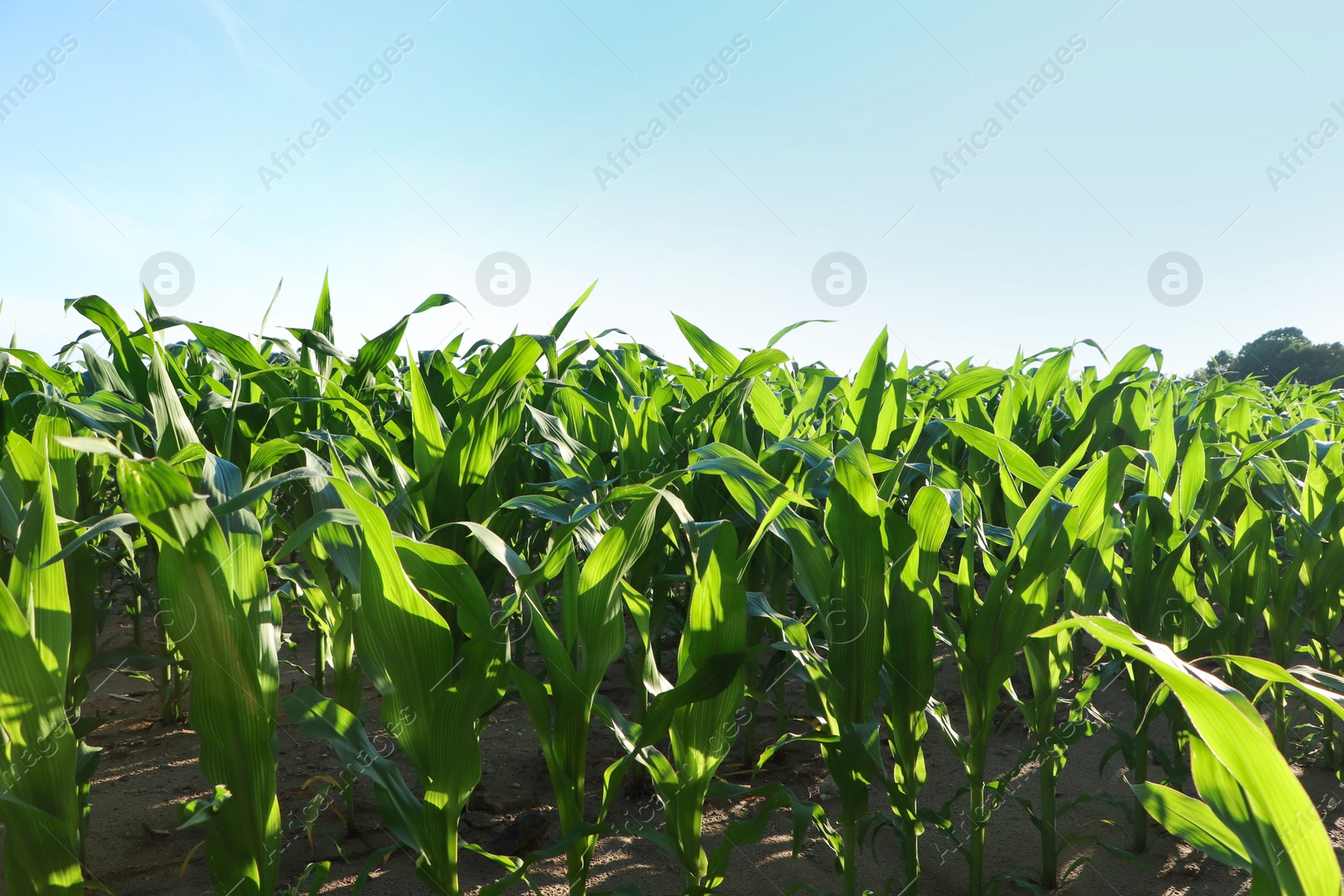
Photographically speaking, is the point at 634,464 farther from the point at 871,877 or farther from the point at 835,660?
the point at 871,877

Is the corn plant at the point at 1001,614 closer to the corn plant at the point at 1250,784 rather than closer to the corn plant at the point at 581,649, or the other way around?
the corn plant at the point at 1250,784

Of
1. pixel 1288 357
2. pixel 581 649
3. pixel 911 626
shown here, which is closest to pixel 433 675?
pixel 581 649

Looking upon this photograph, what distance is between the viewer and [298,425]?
178 centimetres

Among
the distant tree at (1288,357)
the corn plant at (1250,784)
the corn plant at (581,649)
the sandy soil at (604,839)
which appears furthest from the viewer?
the distant tree at (1288,357)

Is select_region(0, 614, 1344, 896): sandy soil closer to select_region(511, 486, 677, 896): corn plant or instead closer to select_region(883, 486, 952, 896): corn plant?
select_region(883, 486, 952, 896): corn plant

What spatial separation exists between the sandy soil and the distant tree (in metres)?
25.6

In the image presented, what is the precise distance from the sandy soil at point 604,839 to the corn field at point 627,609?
0.03m

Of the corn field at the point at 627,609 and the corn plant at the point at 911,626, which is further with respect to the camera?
the corn plant at the point at 911,626

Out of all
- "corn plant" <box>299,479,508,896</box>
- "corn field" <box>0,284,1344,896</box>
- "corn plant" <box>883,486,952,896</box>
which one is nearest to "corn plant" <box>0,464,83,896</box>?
"corn field" <box>0,284,1344,896</box>

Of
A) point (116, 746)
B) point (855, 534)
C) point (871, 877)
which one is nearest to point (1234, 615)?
point (871, 877)

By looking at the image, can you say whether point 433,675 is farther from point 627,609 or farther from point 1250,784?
point 1250,784

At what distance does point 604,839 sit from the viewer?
1566 mm

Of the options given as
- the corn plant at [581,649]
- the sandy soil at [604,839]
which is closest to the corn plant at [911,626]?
the sandy soil at [604,839]

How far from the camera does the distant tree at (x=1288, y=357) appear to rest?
25.8m
